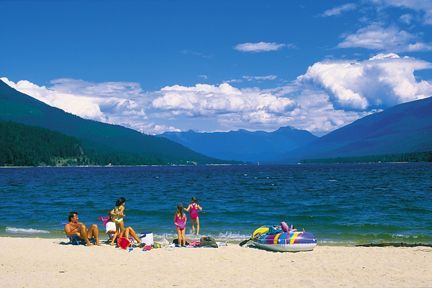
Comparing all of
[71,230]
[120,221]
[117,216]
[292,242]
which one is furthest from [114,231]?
[292,242]

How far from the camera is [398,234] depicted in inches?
1294

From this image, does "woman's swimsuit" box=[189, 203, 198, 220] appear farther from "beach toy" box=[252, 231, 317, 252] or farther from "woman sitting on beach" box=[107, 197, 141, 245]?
"beach toy" box=[252, 231, 317, 252]

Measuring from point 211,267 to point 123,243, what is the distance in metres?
6.44

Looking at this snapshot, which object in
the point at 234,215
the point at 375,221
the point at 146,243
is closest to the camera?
the point at 146,243

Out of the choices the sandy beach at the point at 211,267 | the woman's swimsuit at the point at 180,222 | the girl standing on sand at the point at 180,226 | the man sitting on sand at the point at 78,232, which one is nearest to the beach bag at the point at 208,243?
the sandy beach at the point at 211,267

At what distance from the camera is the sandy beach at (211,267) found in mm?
17516

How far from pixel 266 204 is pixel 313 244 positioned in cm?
3080

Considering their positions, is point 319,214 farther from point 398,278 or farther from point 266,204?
point 398,278

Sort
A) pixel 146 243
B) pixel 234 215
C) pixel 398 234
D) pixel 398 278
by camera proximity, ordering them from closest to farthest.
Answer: pixel 398 278, pixel 146 243, pixel 398 234, pixel 234 215

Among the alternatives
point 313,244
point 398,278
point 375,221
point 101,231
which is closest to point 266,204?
point 375,221

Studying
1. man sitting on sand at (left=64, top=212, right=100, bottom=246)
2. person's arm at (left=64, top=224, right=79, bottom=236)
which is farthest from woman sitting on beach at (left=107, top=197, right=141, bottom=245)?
person's arm at (left=64, top=224, right=79, bottom=236)

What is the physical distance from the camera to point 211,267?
20438mm

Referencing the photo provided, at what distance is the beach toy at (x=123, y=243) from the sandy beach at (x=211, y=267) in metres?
0.60

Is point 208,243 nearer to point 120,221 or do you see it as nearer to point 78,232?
point 120,221
